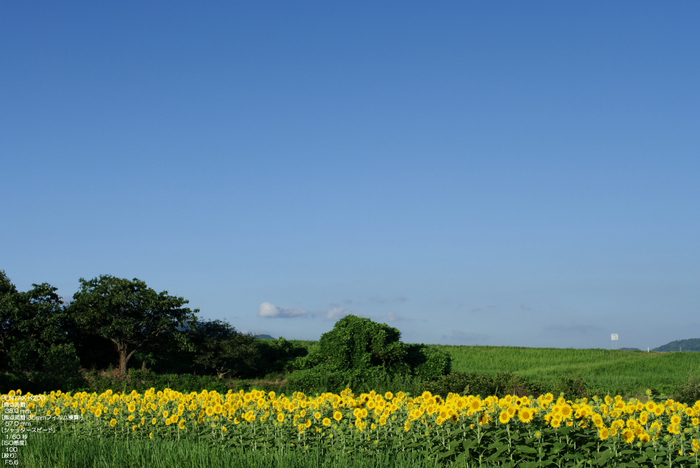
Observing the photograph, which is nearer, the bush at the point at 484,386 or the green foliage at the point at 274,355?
the bush at the point at 484,386

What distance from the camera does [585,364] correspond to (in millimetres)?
31812

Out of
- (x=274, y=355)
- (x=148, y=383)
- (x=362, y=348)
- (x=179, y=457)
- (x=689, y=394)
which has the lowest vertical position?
(x=689, y=394)

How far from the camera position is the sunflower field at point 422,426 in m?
4.94

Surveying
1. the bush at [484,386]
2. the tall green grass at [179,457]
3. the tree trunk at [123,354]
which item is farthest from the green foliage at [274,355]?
the tall green grass at [179,457]

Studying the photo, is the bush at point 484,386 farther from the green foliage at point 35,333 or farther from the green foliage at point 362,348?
the green foliage at point 35,333

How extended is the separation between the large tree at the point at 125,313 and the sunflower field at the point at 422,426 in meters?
15.0

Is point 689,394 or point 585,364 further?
point 585,364

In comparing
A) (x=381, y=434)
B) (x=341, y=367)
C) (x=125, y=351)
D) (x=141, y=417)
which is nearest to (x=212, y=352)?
(x=125, y=351)

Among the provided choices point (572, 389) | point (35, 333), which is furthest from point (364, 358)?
point (35, 333)

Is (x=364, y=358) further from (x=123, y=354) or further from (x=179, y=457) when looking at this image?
(x=179, y=457)

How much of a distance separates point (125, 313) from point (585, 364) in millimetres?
25259

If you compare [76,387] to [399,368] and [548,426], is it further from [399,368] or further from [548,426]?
[548,426]

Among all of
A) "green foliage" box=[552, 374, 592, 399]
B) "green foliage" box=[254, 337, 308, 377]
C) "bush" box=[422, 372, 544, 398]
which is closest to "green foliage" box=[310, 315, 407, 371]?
"bush" box=[422, 372, 544, 398]

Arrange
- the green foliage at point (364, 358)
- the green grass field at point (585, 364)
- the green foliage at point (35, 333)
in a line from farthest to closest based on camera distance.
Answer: the green grass field at point (585, 364), the green foliage at point (35, 333), the green foliage at point (364, 358)
